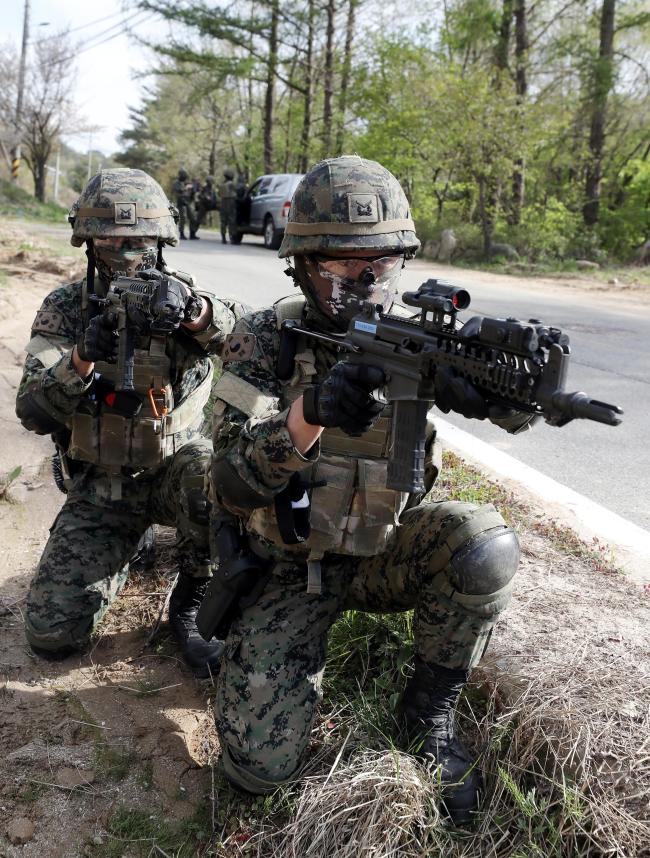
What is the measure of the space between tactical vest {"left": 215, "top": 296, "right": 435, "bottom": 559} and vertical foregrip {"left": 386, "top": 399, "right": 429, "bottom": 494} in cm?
25

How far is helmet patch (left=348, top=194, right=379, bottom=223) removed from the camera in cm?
252

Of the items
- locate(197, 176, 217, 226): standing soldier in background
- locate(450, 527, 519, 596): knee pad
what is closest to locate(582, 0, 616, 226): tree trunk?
locate(197, 176, 217, 226): standing soldier in background

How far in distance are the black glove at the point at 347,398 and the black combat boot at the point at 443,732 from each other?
84 cm

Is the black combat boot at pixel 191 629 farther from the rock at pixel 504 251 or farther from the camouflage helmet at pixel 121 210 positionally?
the rock at pixel 504 251

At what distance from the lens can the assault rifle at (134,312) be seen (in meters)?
3.02

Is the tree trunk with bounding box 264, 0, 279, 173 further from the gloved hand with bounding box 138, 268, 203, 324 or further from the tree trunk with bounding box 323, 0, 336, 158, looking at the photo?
the gloved hand with bounding box 138, 268, 203, 324

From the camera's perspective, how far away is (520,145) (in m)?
17.8

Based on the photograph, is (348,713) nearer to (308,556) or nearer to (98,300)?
(308,556)

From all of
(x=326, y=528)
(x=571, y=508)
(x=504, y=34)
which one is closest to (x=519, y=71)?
(x=504, y=34)

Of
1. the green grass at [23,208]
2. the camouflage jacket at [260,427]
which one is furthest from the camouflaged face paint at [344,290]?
the green grass at [23,208]

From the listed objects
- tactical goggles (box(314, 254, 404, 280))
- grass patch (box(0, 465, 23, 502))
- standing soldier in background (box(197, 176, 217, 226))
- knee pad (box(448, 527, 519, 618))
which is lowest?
grass patch (box(0, 465, 23, 502))

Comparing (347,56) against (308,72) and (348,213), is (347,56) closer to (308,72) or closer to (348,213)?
(308,72)

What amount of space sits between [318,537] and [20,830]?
124cm

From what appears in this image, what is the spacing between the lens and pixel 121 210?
11.1 feet
